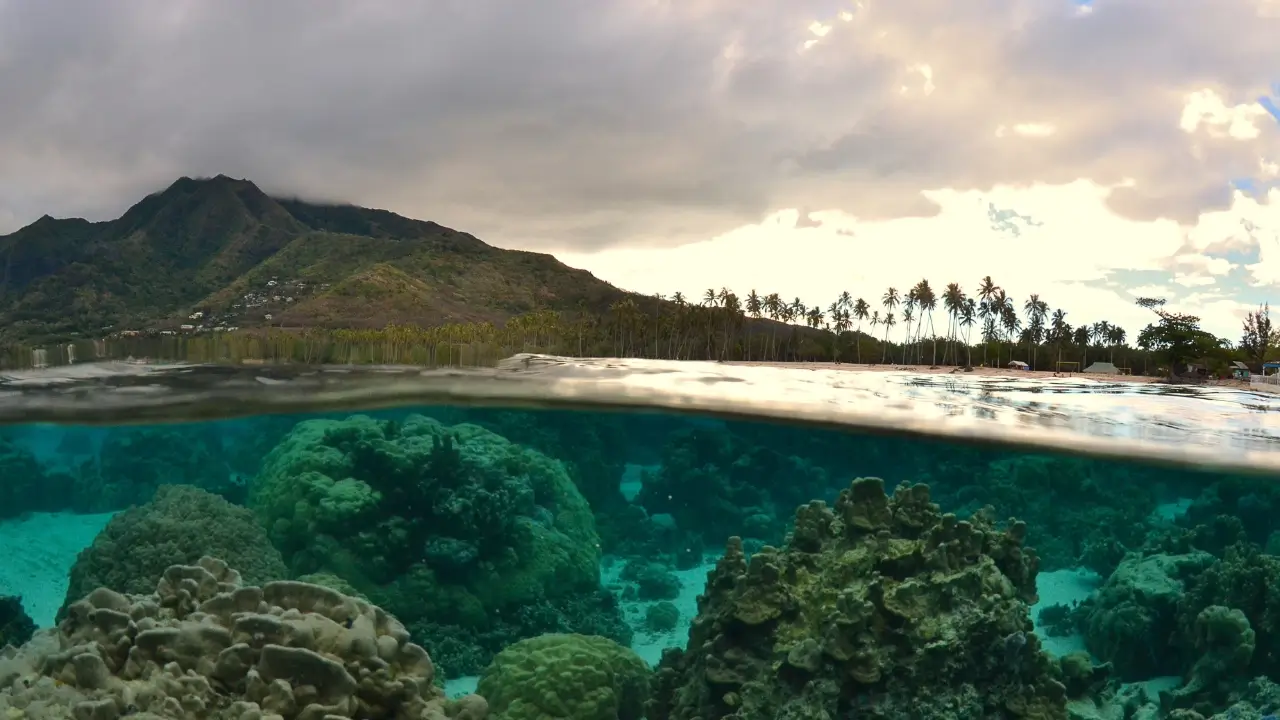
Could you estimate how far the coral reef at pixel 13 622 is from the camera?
29.0 feet

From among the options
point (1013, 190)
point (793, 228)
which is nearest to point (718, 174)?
point (793, 228)

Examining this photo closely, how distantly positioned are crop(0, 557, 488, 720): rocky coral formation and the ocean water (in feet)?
0.06

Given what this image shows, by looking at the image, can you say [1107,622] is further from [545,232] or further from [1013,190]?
[545,232]

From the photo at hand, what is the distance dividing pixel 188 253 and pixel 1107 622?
22.4m

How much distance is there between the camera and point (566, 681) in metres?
7.43

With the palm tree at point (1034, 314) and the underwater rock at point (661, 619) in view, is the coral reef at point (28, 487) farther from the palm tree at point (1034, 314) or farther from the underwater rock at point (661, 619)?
the palm tree at point (1034, 314)

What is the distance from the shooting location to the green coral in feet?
24.2

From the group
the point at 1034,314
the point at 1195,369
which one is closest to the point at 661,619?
the point at 1034,314

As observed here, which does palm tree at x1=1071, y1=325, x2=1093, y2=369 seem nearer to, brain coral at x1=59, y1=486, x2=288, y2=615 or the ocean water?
the ocean water

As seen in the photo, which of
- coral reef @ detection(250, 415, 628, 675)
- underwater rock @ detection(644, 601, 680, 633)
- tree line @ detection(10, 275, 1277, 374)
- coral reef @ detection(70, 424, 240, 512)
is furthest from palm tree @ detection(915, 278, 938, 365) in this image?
coral reef @ detection(70, 424, 240, 512)

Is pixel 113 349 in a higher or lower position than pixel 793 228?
lower

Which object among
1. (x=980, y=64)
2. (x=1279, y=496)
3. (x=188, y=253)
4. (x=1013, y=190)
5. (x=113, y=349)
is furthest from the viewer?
(x=188, y=253)

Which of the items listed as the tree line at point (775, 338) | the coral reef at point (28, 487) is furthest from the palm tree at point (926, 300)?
the coral reef at point (28, 487)

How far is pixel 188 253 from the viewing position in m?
21.7
